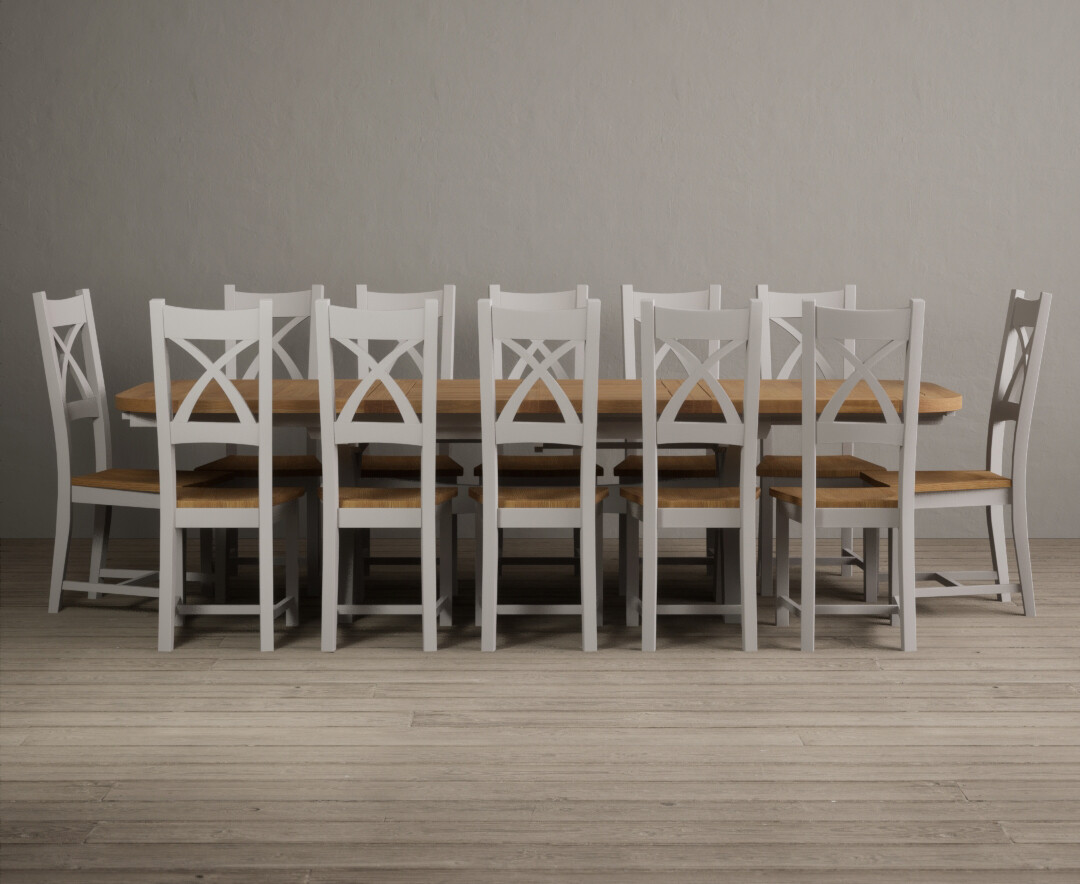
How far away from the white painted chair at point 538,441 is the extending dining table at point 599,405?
0.33ft

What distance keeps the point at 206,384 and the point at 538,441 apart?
1.06 metres

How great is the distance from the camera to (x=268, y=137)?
17.1ft

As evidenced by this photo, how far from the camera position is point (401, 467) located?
425 cm

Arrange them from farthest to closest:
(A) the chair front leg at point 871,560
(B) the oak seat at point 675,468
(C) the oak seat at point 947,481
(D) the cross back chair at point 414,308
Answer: (D) the cross back chair at point 414,308 < (B) the oak seat at point 675,468 < (A) the chair front leg at point 871,560 < (C) the oak seat at point 947,481

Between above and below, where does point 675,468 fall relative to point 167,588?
above

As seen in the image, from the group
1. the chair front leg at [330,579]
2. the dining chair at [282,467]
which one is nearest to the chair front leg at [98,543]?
the dining chair at [282,467]

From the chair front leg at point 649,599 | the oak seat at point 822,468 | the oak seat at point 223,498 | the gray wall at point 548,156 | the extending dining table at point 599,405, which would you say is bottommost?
the chair front leg at point 649,599

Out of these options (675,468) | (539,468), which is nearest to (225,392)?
(539,468)

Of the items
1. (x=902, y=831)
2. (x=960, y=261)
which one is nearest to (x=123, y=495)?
(x=902, y=831)

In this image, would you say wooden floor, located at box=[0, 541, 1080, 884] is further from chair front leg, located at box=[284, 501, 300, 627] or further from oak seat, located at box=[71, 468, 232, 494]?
oak seat, located at box=[71, 468, 232, 494]

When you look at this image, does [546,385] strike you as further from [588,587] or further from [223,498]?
[223,498]

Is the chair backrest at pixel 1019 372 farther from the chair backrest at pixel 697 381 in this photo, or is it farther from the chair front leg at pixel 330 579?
the chair front leg at pixel 330 579

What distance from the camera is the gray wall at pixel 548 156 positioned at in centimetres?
517

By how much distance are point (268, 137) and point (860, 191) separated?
278 centimetres
